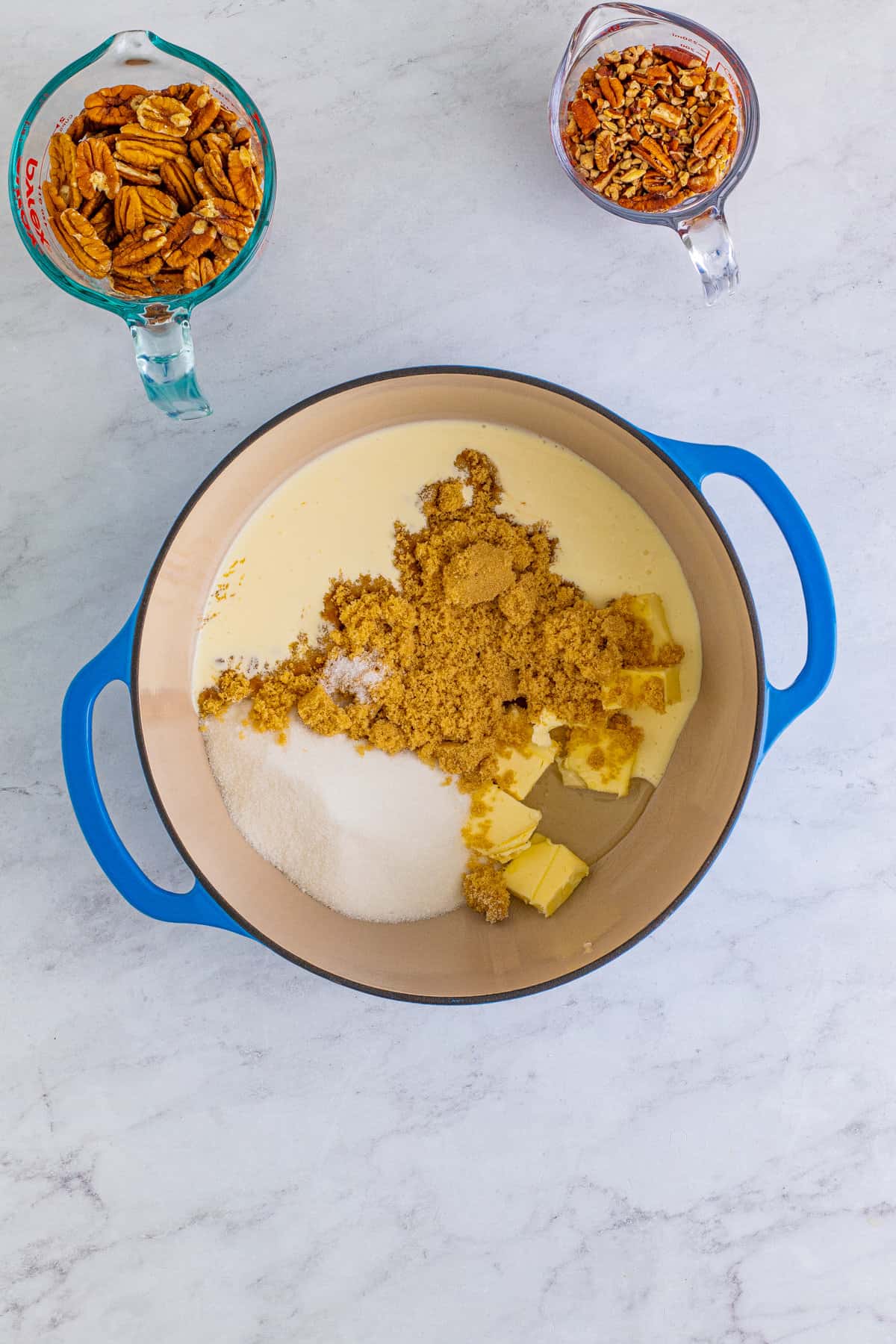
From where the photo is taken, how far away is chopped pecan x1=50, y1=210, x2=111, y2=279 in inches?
34.5

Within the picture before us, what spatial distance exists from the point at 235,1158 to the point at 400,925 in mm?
334

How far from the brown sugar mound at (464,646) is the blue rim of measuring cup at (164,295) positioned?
29 cm

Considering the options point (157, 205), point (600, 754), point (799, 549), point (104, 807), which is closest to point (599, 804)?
point (600, 754)

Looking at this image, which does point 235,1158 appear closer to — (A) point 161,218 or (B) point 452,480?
(B) point 452,480

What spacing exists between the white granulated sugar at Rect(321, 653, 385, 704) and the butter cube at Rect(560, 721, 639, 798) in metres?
0.22

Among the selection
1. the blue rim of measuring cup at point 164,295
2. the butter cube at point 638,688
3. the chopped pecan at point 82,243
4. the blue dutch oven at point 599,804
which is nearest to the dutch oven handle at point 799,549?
the blue dutch oven at point 599,804

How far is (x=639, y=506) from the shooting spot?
1003 millimetres

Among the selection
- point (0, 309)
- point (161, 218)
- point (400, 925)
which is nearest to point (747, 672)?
point (400, 925)

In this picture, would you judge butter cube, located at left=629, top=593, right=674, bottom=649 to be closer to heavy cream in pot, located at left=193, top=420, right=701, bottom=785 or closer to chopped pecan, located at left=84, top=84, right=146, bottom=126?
heavy cream in pot, located at left=193, top=420, right=701, bottom=785

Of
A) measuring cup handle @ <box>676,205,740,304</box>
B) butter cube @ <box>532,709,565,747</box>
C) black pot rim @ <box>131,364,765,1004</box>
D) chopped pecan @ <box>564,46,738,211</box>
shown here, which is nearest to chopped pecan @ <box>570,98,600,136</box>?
chopped pecan @ <box>564,46,738,211</box>

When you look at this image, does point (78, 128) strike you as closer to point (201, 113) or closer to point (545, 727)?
point (201, 113)

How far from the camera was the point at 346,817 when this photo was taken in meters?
1.01

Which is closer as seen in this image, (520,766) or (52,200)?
(52,200)

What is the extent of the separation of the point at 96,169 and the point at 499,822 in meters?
0.74
